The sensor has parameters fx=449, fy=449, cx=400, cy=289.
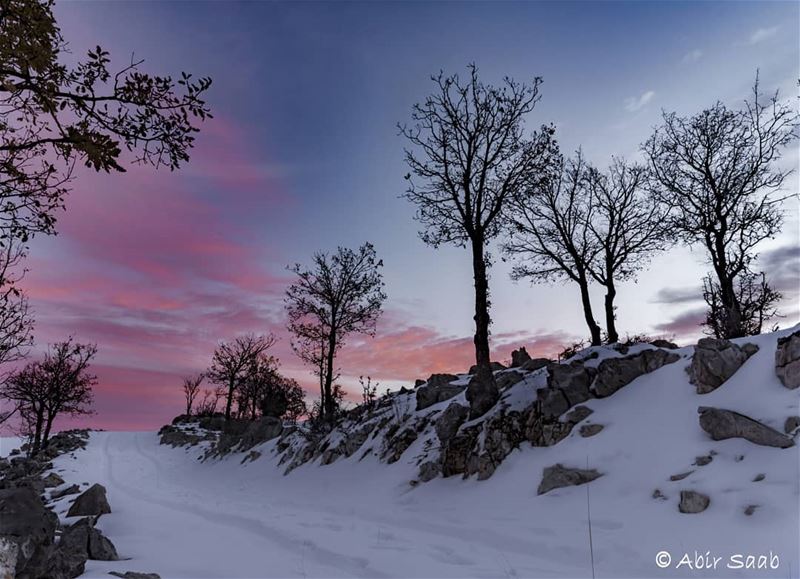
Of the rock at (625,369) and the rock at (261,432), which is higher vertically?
the rock at (625,369)

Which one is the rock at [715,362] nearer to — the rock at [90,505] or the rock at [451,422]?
the rock at [451,422]

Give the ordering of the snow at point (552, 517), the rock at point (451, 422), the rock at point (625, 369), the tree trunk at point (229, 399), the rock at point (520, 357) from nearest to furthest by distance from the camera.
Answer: the snow at point (552, 517) → the rock at point (625, 369) → the rock at point (451, 422) → the rock at point (520, 357) → the tree trunk at point (229, 399)

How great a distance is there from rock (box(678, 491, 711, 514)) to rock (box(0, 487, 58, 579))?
786 cm

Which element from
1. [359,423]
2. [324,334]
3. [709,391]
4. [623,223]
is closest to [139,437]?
[324,334]

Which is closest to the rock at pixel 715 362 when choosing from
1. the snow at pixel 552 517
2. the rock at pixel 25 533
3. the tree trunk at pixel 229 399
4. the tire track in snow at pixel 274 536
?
the snow at pixel 552 517

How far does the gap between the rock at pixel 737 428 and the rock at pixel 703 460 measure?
1.72 feet

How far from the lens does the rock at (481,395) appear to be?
12.4m

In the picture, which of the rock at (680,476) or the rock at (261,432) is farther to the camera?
the rock at (261,432)

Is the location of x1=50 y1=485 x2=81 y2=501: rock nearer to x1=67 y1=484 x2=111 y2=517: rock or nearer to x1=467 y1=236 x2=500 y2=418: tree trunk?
x1=67 y1=484 x2=111 y2=517: rock

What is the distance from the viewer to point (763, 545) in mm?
5305

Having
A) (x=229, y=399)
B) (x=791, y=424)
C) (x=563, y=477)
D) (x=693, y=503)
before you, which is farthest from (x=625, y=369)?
(x=229, y=399)

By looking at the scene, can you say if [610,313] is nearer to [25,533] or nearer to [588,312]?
[588,312]

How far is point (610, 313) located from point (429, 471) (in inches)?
566

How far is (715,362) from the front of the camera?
900cm
